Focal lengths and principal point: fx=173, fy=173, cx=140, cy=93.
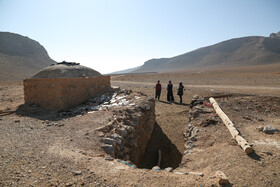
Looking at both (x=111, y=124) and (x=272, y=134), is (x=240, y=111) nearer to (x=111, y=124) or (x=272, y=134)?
(x=272, y=134)

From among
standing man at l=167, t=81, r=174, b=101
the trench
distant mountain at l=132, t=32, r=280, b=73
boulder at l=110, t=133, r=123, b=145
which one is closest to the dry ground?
the trench

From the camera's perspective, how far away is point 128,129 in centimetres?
522

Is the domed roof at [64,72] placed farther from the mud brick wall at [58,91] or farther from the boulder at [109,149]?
the boulder at [109,149]

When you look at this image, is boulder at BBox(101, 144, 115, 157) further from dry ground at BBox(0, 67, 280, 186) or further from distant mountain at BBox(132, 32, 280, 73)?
distant mountain at BBox(132, 32, 280, 73)

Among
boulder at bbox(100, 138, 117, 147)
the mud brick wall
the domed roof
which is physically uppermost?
the domed roof

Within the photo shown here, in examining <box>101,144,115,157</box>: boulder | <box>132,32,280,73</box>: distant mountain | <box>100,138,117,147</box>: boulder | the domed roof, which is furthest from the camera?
<box>132,32,280,73</box>: distant mountain

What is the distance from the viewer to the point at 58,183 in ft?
8.25

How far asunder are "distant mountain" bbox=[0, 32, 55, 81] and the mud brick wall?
42.3 metres

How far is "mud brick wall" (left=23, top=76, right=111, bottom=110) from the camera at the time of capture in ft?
23.6

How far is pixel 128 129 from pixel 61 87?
12.3 feet

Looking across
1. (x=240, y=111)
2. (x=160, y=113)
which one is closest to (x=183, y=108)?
(x=160, y=113)

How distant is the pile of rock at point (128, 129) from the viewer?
4.46 meters

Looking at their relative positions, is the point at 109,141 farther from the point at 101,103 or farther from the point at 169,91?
the point at 169,91

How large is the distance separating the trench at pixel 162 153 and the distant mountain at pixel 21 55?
46576mm
